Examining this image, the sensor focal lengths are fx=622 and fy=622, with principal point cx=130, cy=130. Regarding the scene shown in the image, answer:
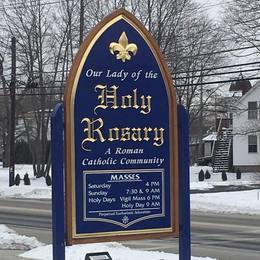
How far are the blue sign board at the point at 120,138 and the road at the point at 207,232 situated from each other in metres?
5.50

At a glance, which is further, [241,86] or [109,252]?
[241,86]

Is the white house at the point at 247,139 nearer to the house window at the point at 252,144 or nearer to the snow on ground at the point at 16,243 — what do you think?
the house window at the point at 252,144

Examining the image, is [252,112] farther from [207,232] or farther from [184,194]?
[184,194]

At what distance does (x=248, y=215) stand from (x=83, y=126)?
1593 cm

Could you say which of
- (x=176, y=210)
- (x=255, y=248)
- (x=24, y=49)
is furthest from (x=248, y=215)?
(x=24, y=49)

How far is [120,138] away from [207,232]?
32.7ft

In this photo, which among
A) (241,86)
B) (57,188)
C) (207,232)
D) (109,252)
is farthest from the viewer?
(241,86)

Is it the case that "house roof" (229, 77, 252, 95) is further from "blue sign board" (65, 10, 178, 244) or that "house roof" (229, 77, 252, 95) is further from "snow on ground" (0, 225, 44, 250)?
"blue sign board" (65, 10, 178, 244)

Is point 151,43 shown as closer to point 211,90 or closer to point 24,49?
point 24,49

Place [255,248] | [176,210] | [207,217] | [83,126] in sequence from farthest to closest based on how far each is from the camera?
[207,217] → [255,248] → [176,210] → [83,126]

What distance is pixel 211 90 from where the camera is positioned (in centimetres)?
5006

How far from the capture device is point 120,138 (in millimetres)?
5594

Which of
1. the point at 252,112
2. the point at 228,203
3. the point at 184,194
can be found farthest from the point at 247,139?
the point at 184,194

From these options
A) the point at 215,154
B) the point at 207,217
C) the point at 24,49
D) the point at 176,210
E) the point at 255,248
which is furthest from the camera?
the point at 215,154
